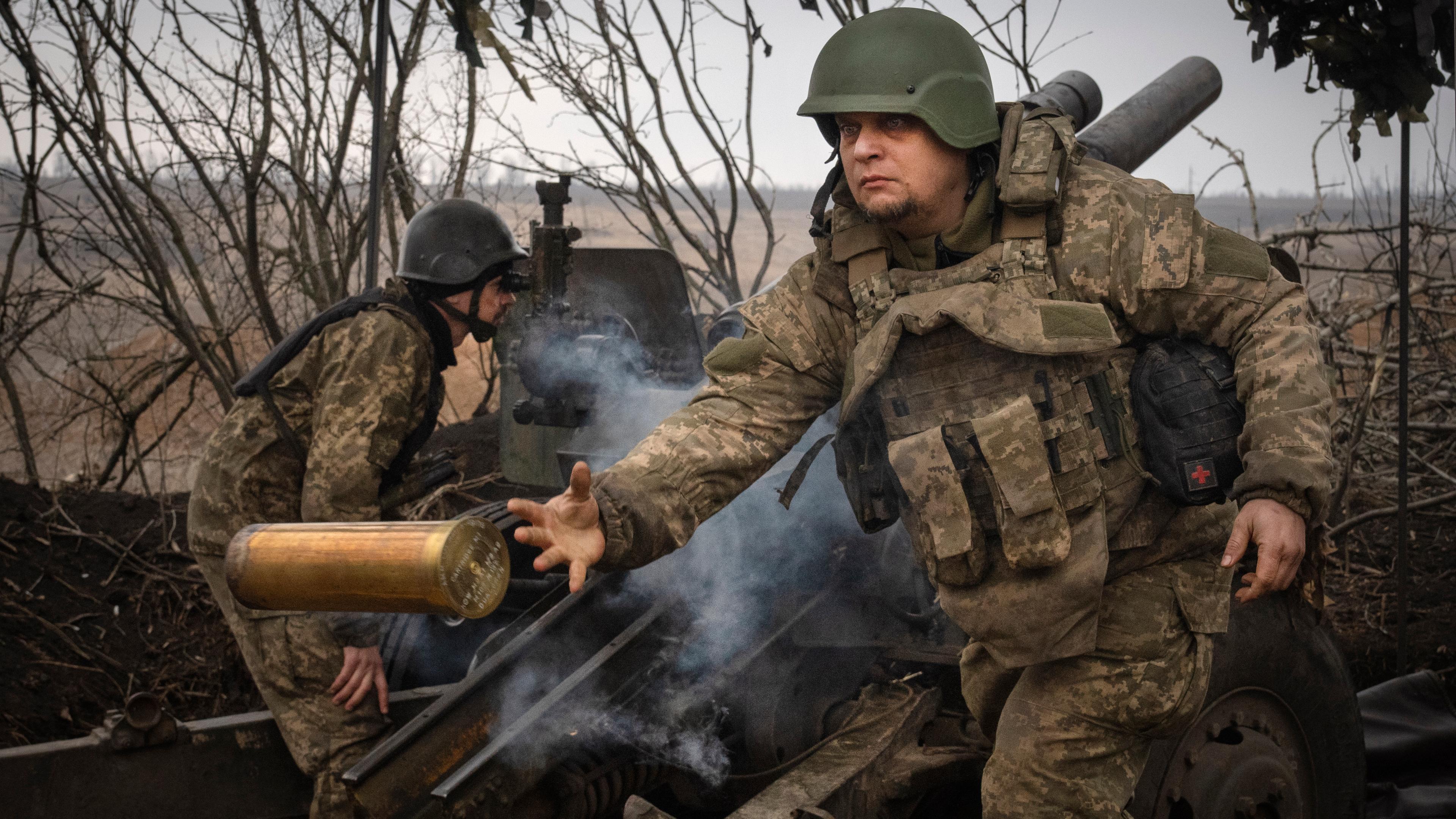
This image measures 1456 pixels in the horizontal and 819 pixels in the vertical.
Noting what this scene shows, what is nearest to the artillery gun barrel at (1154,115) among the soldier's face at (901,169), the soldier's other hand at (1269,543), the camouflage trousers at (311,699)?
the soldier's face at (901,169)

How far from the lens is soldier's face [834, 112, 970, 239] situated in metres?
2.54

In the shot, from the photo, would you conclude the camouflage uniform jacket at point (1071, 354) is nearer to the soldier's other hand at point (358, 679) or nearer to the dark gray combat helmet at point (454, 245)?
the soldier's other hand at point (358, 679)

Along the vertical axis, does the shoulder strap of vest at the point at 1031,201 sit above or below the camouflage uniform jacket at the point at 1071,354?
above

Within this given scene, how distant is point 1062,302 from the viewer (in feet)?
7.79

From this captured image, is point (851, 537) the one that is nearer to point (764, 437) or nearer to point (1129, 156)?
point (764, 437)

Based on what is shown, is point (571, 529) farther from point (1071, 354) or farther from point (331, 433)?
point (331, 433)

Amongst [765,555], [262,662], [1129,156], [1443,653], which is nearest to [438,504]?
[262,662]

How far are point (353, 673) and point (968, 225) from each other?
2262mm

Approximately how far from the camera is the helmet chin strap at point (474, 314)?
407 cm

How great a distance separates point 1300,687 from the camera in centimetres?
327

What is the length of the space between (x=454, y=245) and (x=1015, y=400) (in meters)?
2.33

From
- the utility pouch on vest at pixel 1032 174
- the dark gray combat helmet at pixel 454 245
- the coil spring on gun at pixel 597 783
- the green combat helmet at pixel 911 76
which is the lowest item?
the coil spring on gun at pixel 597 783

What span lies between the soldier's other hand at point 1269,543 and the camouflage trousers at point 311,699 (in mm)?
2528

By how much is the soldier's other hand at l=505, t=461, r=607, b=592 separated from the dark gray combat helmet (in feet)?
6.64
